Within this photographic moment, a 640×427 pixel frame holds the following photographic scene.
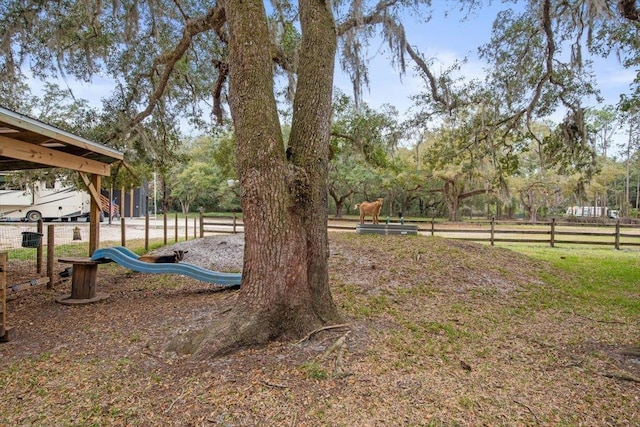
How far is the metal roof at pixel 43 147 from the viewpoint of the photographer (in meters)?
4.24

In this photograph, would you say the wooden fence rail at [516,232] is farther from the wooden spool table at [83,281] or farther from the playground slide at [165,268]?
the wooden spool table at [83,281]

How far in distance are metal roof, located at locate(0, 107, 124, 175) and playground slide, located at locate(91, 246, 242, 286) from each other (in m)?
1.57

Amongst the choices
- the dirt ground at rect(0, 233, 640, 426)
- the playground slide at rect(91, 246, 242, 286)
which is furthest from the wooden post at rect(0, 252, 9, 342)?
the playground slide at rect(91, 246, 242, 286)

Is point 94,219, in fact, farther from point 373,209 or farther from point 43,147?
point 373,209

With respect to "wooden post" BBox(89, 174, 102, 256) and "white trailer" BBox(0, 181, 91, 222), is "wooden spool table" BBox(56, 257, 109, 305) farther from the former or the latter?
"white trailer" BBox(0, 181, 91, 222)

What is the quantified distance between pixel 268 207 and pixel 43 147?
14.4ft

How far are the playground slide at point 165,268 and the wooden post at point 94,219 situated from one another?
58.7 inches

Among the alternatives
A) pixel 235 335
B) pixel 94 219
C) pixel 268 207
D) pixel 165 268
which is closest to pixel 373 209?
pixel 165 268

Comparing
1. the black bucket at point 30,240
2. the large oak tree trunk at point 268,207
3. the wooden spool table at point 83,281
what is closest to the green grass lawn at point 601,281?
the large oak tree trunk at point 268,207

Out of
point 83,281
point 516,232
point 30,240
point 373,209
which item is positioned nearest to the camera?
point 83,281

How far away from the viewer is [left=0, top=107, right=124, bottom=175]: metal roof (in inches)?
167

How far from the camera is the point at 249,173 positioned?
320 centimetres

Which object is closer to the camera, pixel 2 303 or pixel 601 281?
pixel 2 303

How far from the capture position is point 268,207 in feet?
10.4
